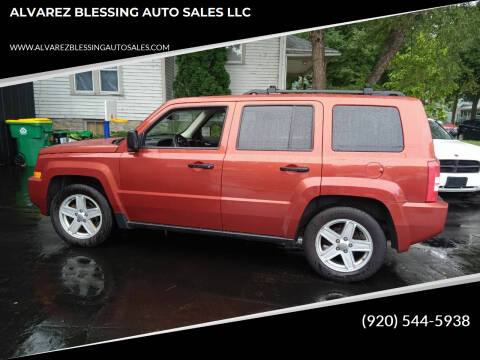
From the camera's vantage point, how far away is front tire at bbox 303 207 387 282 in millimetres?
3584

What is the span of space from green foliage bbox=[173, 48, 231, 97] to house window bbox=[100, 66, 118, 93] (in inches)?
101

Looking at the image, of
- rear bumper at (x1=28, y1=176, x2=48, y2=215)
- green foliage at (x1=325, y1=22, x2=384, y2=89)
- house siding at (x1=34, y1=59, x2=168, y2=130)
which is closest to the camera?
rear bumper at (x1=28, y1=176, x2=48, y2=215)

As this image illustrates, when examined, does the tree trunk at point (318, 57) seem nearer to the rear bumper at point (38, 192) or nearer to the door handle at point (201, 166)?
the door handle at point (201, 166)

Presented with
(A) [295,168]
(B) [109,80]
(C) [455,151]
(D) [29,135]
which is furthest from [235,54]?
(A) [295,168]

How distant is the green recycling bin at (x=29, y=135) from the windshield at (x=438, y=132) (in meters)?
9.79

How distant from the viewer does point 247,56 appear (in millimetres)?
14945

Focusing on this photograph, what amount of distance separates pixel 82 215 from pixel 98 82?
1126 centimetres

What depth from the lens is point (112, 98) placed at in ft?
47.1

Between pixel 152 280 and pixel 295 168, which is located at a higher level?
pixel 295 168

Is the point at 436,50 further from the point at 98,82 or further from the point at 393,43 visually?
the point at 98,82

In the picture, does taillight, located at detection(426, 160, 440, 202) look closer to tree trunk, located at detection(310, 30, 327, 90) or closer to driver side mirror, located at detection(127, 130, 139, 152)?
driver side mirror, located at detection(127, 130, 139, 152)

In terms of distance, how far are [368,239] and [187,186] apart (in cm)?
197

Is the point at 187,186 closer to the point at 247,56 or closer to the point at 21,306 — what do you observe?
the point at 21,306

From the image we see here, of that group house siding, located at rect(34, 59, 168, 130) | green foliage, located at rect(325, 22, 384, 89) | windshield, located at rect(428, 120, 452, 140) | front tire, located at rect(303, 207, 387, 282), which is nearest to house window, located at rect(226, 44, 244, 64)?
house siding, located at rect(34, 59, 168, 130)
